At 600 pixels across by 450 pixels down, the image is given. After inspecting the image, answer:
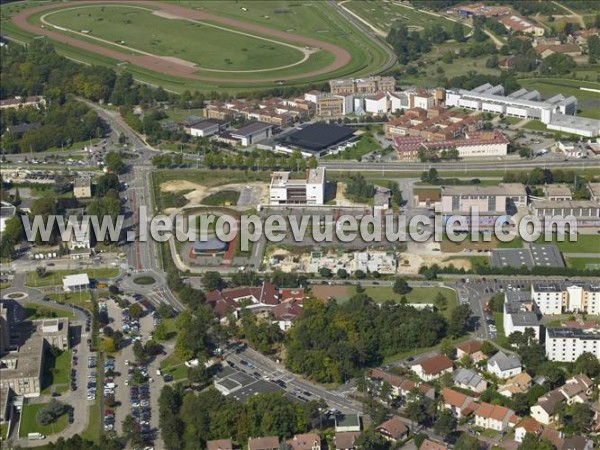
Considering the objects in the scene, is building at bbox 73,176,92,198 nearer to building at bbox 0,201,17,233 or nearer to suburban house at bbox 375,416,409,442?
building at bbox 0,201,17,233

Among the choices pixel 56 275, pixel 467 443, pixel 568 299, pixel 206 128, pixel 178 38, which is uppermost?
pixel 178 38

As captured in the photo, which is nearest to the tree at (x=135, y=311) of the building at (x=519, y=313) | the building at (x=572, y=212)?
the building at (x=519, y=313)

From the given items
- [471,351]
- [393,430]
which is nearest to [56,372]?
[393,430]

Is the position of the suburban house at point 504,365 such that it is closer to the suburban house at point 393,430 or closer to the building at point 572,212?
the suburban house at point 393,430

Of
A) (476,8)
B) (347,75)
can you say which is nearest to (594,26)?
(476,8)

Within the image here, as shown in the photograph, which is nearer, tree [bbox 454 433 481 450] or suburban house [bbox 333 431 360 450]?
tree [bbox 454 433 481 450]

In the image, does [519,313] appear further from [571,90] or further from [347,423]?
[571,90]

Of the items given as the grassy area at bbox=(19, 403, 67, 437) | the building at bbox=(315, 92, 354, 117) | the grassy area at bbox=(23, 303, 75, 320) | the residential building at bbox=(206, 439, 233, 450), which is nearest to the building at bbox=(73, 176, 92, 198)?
the grassy area at bbox=(23, 303, 75, 320)
